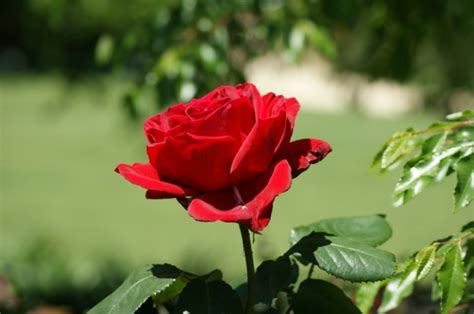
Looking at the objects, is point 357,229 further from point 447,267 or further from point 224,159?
point 224,159

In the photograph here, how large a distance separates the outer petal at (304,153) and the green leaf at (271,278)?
0.46 feet

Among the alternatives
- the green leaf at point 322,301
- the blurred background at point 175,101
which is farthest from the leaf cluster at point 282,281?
the blurred background at point 175,101

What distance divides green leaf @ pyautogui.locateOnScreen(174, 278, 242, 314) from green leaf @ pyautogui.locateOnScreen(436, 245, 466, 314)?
0.30 metres

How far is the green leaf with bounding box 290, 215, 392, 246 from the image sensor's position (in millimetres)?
1374

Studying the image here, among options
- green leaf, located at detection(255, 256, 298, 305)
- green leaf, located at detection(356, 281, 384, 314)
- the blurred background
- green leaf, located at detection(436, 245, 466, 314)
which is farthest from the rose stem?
the blurred background

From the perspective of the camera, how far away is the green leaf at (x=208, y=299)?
3.97ft

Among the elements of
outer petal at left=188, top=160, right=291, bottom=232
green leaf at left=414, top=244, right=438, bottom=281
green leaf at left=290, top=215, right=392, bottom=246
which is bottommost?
green leaf at left=414, top=244, right=438, bottom=281

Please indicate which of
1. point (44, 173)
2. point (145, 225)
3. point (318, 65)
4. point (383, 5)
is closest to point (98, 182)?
point (44, 173)

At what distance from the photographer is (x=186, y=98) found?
3.44 meters

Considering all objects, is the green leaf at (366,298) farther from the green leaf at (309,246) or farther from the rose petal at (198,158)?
the rose petal at (198,158)

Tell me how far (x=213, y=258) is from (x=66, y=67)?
1757cm

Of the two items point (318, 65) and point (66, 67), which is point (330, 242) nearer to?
point (318, 65)

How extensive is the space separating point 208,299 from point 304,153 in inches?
9.9

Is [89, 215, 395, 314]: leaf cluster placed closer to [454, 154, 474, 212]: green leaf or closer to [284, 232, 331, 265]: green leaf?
[284, 232, 331, 265]: green leaf
